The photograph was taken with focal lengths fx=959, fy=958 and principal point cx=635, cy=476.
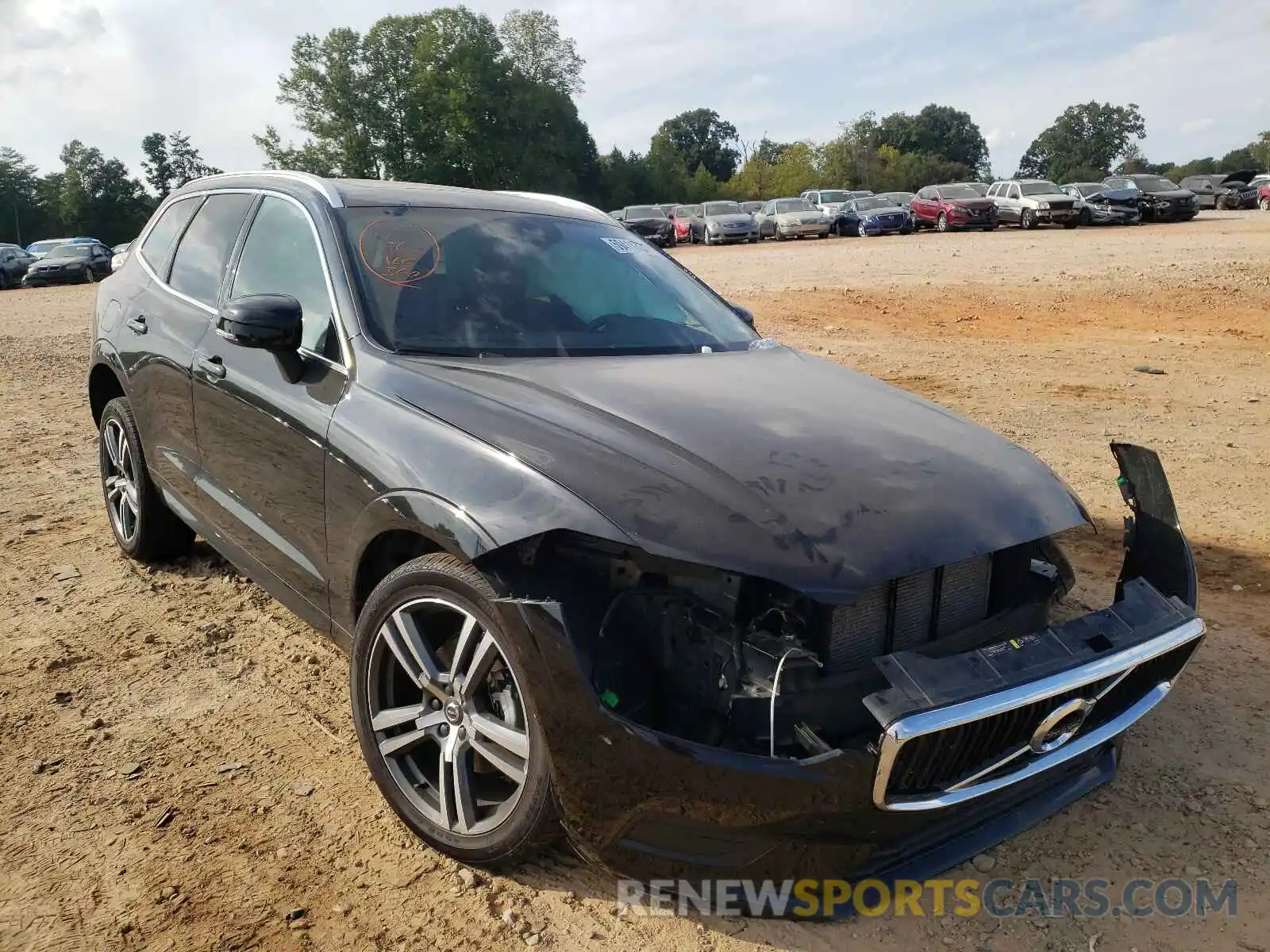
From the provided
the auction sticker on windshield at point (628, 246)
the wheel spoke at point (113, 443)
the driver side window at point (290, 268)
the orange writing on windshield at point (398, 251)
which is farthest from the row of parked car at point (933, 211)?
the orange writing on windshield at point (398, 251)

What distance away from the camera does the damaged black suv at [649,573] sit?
209 cm

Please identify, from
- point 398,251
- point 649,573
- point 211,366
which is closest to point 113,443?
point 211,366

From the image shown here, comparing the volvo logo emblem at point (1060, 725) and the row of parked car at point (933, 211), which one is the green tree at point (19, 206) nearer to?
the row of parked car at point (933, 211)

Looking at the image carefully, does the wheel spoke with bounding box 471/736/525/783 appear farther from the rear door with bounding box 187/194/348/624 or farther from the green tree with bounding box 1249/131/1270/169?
the green tree with bounding box 1249/131/1270/169

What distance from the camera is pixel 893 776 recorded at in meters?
2.00

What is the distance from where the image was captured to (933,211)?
106 feet

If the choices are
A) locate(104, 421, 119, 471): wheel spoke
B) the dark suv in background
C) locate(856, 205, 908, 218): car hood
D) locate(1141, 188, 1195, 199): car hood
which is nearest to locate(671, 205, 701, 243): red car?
locate(856, 205, 908, 218): car hood

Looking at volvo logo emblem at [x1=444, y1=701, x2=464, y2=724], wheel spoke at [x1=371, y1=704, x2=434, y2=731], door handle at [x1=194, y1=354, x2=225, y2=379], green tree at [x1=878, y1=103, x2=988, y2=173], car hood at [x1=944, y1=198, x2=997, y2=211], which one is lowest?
wheel spoke at [x1=371, y1=704, x2=434, y2=731]

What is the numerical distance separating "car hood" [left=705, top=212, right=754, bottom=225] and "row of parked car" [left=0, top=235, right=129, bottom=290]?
19.2 m

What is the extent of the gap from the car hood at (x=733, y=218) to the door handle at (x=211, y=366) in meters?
30.4

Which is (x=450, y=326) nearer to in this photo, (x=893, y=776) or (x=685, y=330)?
(x=685, y=330)

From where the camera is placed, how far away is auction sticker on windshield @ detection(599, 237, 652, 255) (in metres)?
3.95

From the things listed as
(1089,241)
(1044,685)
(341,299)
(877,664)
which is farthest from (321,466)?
(1089,241)

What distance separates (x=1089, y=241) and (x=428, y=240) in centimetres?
2354
